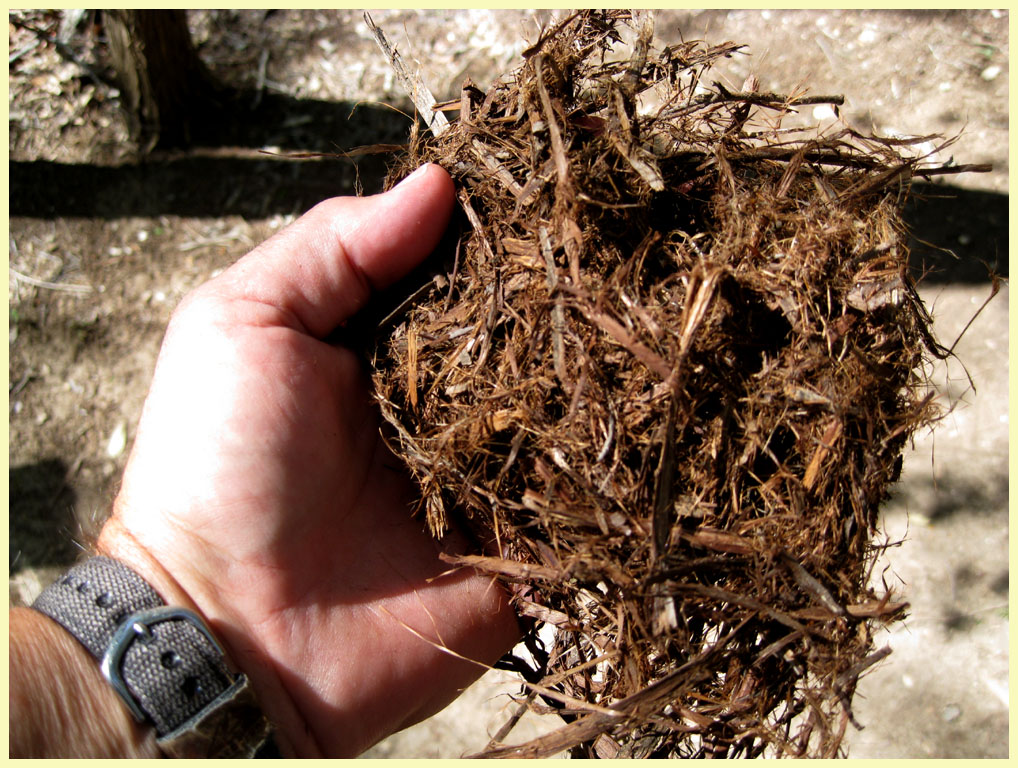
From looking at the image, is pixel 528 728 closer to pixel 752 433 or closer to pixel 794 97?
pixel 752 433

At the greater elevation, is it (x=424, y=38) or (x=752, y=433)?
(x=424, y=38)

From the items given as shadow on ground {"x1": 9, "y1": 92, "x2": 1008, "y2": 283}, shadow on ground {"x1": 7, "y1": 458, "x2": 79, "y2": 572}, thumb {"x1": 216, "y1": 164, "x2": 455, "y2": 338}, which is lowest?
shadow on ground {"x1": 7, "y1": 458, "x2": 79, "y2": 572}


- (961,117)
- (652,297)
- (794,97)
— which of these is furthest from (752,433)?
(961,117)

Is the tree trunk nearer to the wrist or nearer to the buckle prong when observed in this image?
the wrist

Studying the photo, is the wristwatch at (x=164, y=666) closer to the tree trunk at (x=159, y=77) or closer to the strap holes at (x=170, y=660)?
the strap holes at (x=170, y=660)

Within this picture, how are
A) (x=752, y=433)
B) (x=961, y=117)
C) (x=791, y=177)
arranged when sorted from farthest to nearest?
1. (x=961, y=117)
2. (x=791, y=177)
3. (x=752, y=433)

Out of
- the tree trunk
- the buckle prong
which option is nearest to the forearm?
the buckle prong

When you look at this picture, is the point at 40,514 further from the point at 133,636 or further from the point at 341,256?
the point at 341,256
